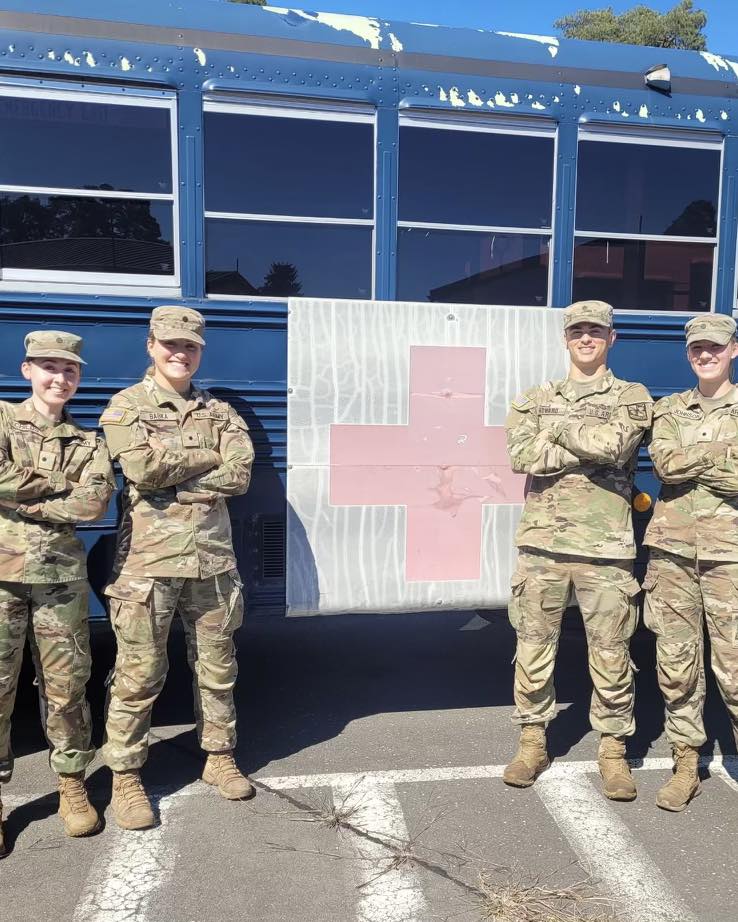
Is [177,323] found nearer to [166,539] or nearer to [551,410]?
[166,539]

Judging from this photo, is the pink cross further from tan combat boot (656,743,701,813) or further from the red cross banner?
tan combat boot (656,743,701,813)

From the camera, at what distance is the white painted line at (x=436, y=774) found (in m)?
3.14

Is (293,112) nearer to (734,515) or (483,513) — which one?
(483,513)

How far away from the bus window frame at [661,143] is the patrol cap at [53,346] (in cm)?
208

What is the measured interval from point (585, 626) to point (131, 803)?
179 centimetres

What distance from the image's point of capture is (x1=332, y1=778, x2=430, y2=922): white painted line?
2383 millimetres

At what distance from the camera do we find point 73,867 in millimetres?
2574

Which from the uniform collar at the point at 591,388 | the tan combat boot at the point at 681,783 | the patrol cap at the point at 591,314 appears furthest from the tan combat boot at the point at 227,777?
the patrol cap at the point at 591,314

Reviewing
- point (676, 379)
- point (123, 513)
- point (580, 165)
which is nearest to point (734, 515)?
point (676, 379)

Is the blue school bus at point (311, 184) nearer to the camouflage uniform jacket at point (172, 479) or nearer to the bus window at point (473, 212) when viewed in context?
the bus window at point (473, 212)

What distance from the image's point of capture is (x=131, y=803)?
2.82 m

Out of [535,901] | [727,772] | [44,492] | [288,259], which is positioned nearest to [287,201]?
[288,259]

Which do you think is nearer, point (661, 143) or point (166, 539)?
point (166, 539)

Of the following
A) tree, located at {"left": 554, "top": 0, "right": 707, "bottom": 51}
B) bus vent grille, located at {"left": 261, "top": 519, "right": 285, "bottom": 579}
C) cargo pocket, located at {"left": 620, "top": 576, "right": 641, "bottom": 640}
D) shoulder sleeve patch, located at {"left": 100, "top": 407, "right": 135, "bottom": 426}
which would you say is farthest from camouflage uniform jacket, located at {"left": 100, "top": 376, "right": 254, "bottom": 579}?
tree, located at {"left": 554, "top": 0, "right": 707, "bottom": 51}
